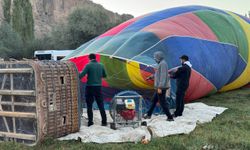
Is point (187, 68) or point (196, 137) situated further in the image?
point (187, 68)

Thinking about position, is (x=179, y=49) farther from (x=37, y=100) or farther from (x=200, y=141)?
(x=37, y=100)

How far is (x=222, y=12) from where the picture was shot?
12.5 m

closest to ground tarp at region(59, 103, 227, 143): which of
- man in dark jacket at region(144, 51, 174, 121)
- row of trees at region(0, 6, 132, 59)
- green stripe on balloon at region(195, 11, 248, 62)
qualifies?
man in dark jacket at region(144, 51, 174, 121)

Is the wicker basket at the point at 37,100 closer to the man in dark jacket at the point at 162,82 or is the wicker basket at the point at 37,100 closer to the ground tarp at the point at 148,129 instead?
the ground tarp at the point at 148,129

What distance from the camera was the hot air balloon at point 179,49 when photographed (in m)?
8.98

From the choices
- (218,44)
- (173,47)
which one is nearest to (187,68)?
(173,47)

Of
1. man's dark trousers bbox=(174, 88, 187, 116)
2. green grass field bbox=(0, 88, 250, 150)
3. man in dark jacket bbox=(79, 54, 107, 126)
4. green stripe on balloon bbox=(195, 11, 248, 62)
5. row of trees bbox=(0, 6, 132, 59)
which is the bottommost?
green grass field bbox=(0, 88, 250, 150)

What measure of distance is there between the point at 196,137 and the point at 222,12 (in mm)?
7186

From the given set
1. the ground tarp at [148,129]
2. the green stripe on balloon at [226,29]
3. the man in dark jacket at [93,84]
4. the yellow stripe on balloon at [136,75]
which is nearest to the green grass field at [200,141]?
the ground tarp at [148,129]

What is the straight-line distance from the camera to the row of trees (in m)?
33.3

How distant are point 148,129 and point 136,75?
2.26 m

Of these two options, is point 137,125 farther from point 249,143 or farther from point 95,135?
point 249,143

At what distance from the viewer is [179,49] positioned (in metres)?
9.31

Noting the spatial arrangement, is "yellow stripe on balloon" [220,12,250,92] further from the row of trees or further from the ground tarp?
the row of trees
